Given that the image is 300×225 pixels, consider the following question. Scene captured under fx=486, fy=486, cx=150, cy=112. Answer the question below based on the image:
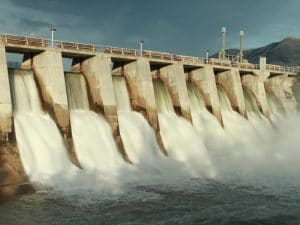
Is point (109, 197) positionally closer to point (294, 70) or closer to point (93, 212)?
point (93, 212)

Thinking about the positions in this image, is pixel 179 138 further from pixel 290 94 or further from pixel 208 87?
pixel 290 94

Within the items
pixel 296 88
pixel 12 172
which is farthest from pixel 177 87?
pixel 296 88

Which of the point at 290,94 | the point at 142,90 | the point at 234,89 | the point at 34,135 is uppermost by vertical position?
the point at 142,90

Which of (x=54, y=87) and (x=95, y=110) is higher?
(x=54, y=87)

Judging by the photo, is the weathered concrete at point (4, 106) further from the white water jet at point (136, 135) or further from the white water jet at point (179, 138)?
the white water jet at point (179, 138)

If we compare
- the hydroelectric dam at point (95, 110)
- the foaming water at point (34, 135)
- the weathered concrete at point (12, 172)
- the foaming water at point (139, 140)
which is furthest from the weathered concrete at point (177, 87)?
the weathered concrete at point (12, 172)

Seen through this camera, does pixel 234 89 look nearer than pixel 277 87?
Yes

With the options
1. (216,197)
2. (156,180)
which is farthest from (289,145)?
(216,197)
